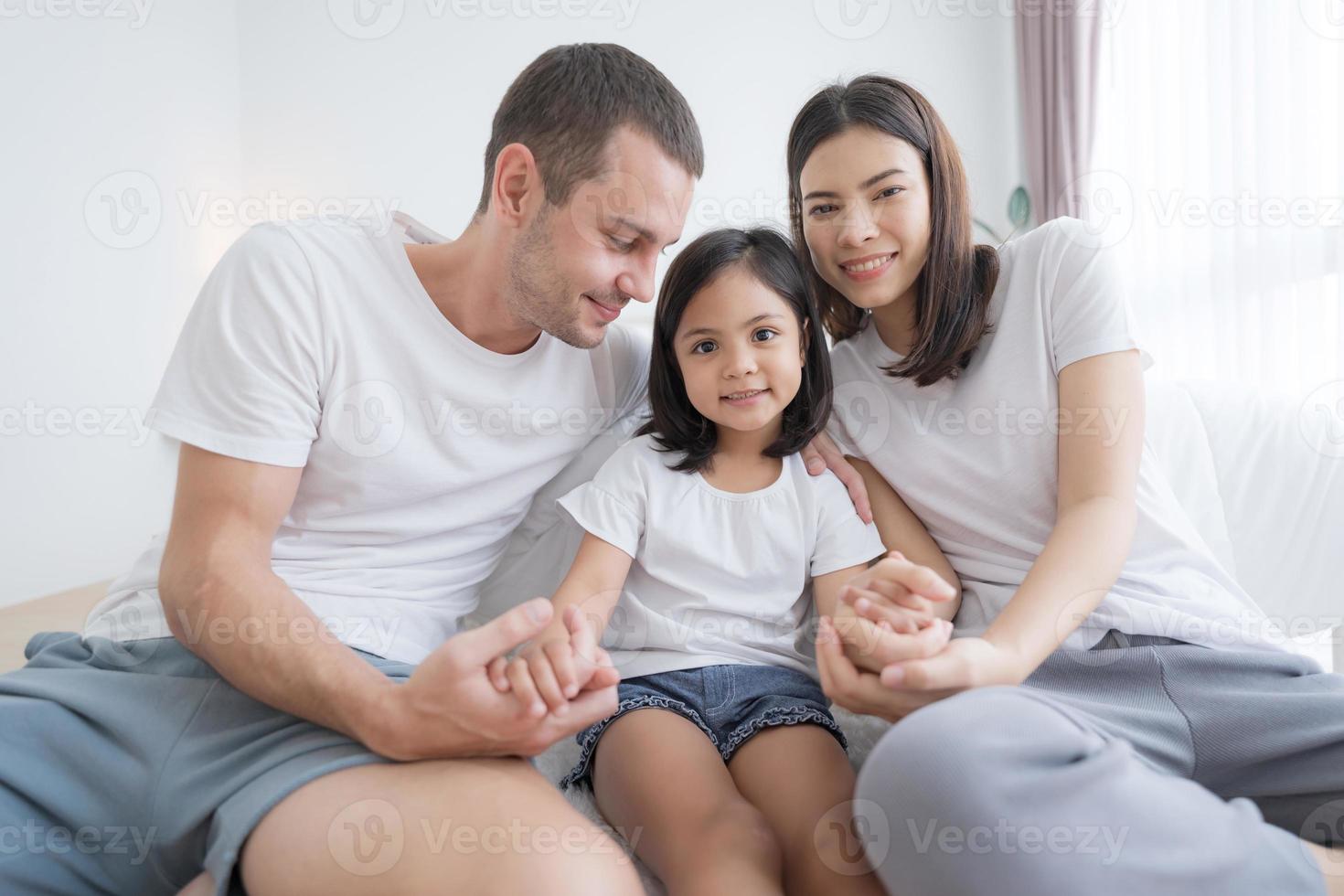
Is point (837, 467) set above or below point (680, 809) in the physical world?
above

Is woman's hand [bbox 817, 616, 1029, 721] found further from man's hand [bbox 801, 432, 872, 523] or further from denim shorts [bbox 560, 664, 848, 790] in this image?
man's hand [bbox 801, 432, 872, 523]

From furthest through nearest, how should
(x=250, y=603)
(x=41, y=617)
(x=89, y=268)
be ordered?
(x=89, y=268) → (x=41, y=617) → (x=250, y=603)

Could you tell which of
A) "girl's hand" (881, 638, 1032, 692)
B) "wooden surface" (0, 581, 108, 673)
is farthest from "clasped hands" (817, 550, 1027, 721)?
"wooden surface" (0, 581, 108, 673)

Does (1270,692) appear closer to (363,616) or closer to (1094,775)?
(1094,775)

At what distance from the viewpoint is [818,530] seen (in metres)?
1.30

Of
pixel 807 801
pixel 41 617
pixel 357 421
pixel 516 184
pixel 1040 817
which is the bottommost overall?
pixel 41 617

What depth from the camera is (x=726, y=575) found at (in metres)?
1.27

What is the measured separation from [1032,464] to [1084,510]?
12cm

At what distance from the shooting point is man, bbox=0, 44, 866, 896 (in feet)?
2.82

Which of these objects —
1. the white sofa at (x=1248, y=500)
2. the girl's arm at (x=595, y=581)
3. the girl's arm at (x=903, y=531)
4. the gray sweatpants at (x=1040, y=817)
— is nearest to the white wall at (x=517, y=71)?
the white sofa at (x=1248, y=500)

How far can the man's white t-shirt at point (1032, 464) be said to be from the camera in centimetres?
115

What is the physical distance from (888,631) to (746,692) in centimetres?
31

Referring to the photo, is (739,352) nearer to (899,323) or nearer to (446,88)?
(899,323)

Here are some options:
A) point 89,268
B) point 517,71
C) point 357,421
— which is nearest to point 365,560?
point 357,421
